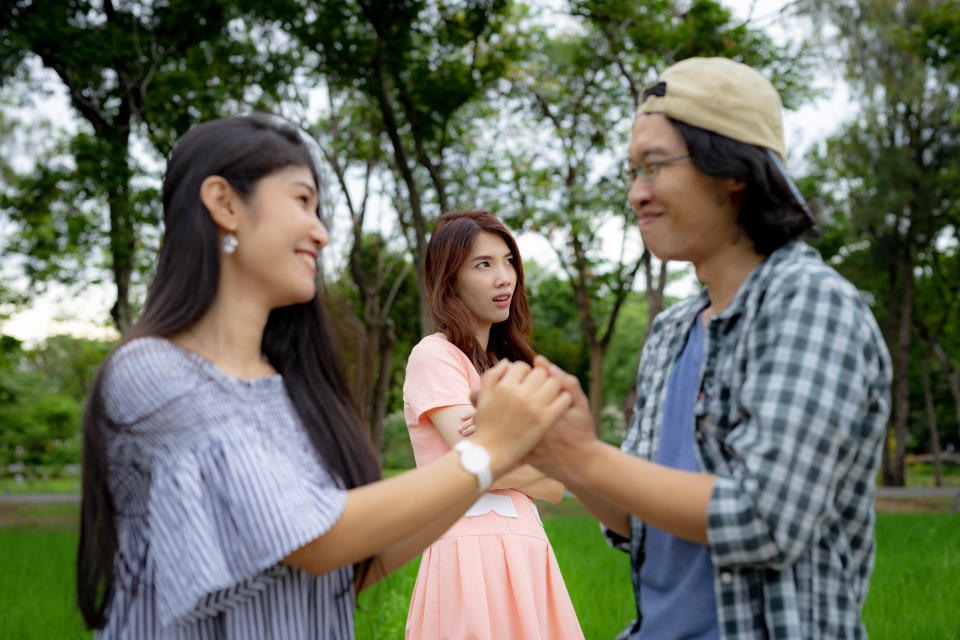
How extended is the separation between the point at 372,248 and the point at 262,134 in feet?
52.6

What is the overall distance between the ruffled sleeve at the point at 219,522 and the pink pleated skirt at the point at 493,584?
1229 millimetres

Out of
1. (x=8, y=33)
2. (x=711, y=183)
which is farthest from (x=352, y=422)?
(x=8, y=33)

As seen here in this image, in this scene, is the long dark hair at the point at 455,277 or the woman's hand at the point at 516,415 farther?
the long dark hair at the point at 455,277

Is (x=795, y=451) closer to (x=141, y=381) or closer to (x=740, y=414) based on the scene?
(x=740, y=414)

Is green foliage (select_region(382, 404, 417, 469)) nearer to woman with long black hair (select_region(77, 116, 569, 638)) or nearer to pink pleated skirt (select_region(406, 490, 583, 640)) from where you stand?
pink pleated skirt (select_region(406, 490, 583, 640))

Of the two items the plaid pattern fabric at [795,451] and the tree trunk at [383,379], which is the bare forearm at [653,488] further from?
the tree trunk at [383,379]

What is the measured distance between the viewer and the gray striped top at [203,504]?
1.41 meters

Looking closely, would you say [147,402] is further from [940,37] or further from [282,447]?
[940,37]

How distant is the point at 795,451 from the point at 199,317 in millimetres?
1029

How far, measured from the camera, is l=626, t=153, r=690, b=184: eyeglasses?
1.61m

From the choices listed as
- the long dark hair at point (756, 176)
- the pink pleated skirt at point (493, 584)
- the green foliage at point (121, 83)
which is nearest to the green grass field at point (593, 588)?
the pink pleated skirt at point (493, 584)

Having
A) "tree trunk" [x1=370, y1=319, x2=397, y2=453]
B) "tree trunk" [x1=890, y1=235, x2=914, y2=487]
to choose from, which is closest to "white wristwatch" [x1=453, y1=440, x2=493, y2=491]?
"tree trunk" [x1=370, y1=319, x2=397, y2=453]

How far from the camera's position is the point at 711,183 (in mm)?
1610

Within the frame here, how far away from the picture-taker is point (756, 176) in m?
1.55
